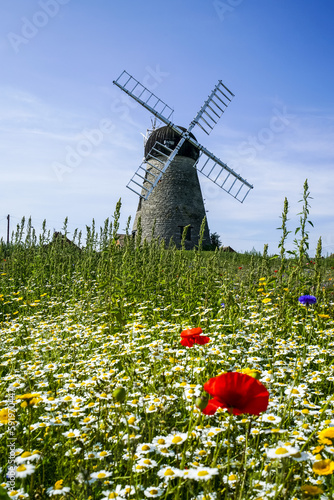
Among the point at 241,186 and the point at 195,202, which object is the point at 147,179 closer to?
the point at 195,202

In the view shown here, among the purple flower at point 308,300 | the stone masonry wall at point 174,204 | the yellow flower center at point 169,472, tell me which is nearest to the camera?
the yellow flower center at point 169,472

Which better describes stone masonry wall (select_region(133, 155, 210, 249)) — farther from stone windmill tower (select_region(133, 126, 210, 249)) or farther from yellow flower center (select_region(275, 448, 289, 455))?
yellow flower center (select_region(275, 448, 289, 455))

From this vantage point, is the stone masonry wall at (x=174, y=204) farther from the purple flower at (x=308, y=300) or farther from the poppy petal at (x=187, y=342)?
the poppy petal at (x=187, y=342)

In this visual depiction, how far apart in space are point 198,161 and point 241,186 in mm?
3073

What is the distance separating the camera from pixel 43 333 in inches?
170

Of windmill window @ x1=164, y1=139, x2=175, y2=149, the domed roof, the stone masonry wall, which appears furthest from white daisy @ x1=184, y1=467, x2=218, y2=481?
windmill window @ x1=164, y1=139, x2=175, y2=149

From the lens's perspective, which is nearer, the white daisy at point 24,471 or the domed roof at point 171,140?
the white daisy at point 24,471

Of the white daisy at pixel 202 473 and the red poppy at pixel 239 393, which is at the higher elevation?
the red poppy at pixel 239 393

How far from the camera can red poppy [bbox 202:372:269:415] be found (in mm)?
1435

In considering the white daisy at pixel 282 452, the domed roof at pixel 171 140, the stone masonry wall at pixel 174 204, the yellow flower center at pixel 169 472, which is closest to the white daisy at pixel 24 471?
the yellow flower center at pixel 169 472

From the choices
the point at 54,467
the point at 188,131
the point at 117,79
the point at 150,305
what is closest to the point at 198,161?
the point at 188,131

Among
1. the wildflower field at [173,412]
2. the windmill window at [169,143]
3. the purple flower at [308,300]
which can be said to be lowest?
the wildflower field at [173,412]

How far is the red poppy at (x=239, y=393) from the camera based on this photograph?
4.71 ft

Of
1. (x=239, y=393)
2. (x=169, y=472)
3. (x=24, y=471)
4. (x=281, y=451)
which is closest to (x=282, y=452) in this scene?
(x=281, y=451)
